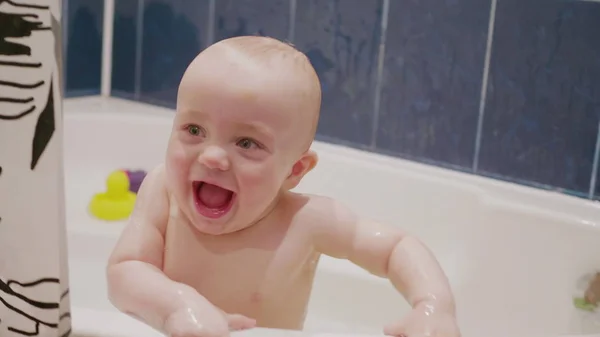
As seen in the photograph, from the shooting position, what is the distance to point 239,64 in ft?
2.81

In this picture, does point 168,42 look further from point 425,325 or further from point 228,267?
point 425,325

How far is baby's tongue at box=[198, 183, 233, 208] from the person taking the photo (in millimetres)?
891

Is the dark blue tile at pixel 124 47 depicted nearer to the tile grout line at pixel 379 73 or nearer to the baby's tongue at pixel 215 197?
the tile grout line at pixel 379 73

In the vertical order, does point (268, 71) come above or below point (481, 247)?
above

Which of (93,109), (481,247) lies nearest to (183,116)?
(481,247)

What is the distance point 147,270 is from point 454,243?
730mm

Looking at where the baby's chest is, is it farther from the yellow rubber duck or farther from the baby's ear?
the yellow rubber duck

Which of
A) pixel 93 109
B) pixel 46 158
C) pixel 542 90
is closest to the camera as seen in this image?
pixel 46 158

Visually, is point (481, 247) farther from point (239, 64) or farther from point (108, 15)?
point (108, 15)

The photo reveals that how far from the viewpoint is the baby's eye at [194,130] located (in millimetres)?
872

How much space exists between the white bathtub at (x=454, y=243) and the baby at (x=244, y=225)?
0.46 metres

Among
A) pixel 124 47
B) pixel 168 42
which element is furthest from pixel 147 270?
pixel 124 47

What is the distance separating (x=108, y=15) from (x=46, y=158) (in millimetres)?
1424

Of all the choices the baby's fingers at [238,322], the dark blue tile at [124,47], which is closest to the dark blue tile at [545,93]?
the baby's fingers at [238,322]
